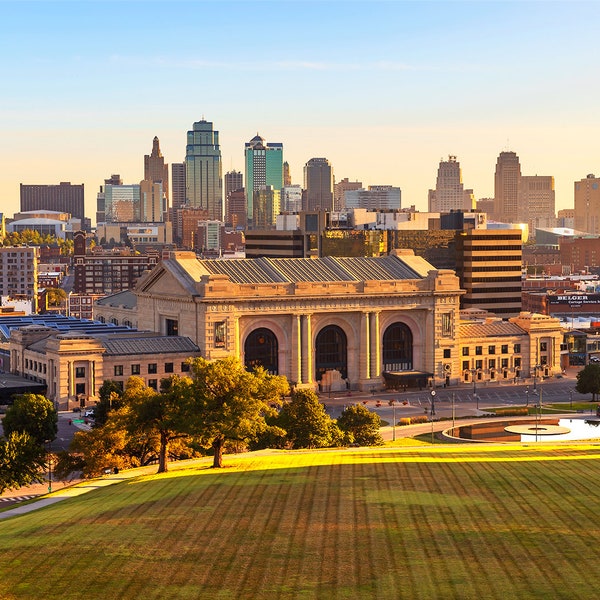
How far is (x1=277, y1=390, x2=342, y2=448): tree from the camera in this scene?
133 metres

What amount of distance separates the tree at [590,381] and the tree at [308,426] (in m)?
64.8

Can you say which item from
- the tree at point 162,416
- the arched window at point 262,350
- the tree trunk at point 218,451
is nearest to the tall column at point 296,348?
the arched window at point 262,350

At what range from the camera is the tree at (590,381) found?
18775 cm

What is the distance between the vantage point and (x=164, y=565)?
233ft

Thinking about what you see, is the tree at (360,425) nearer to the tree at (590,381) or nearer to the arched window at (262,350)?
the arched window at (262,350)

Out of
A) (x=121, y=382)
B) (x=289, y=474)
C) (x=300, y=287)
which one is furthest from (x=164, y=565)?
(x=300, y=287)

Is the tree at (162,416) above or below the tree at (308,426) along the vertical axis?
above

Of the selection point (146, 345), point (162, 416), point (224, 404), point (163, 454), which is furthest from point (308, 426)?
point (146, 345)

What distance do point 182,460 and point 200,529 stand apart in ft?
145

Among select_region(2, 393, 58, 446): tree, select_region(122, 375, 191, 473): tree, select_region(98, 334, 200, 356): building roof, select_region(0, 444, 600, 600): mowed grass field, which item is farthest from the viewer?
select_region(98, 334, 200, 356): building roof

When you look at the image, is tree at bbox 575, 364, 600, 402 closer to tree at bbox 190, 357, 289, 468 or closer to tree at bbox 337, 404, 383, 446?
tree at bbox 337, 404, 383, 446

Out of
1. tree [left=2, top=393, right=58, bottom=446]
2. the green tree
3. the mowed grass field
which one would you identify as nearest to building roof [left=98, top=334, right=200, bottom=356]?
tree [left=2, top=393, right=58, bottom=446]

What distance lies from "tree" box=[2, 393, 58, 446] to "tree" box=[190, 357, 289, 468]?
2548 centimetres

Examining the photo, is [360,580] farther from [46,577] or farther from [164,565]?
[46,577]
